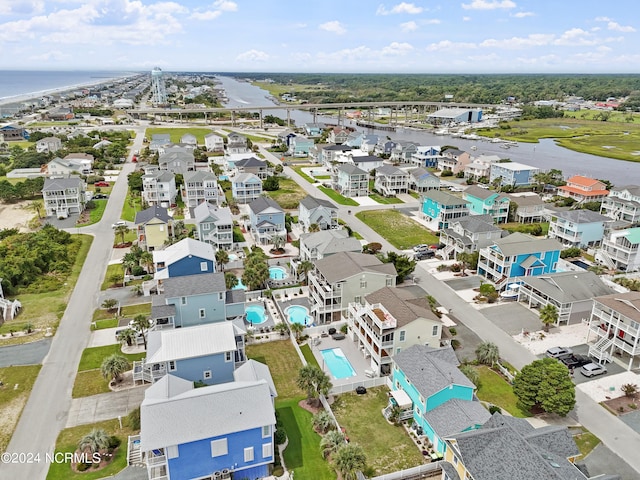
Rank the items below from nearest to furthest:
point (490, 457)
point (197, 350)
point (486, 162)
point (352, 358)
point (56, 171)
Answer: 1. point (490, 457)
2. point (197, 350)
3. point (352, 358)
4. point (56, 171)
5. point (486, 162)

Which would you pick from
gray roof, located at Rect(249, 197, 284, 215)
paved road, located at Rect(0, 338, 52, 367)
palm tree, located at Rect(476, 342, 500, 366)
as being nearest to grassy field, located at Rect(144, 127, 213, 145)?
gray roof, located at Rect(249, 197, 284, 215)

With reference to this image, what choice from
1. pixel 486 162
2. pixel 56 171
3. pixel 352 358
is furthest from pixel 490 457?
pixel 56 171

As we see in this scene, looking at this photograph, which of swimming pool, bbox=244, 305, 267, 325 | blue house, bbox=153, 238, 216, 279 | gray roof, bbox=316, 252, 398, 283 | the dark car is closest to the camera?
the dark car

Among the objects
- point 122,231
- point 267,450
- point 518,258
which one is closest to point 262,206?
point 122,231

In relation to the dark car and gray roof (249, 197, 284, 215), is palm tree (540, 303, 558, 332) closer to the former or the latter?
the dark car

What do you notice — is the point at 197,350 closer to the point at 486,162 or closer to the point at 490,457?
the point at 490,457

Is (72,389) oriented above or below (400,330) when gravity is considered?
below
